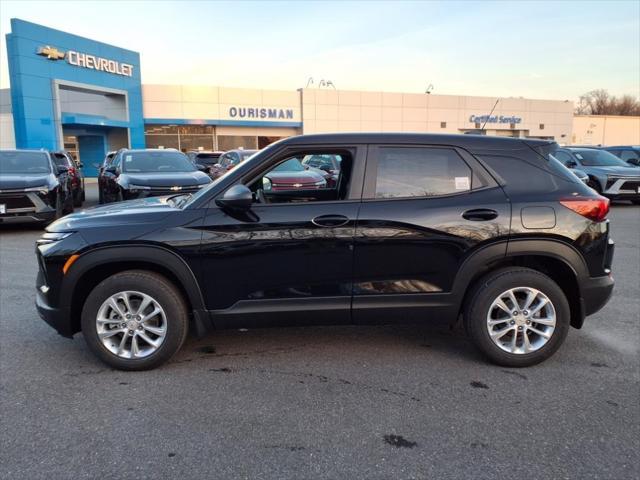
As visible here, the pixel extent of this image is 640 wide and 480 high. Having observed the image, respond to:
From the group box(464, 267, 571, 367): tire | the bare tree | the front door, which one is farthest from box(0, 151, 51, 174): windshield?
the bare tree

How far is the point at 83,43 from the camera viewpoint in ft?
91.1

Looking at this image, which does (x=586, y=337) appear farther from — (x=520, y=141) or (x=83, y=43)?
(x=83, y=43)

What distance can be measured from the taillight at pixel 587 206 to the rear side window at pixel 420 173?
0.74m

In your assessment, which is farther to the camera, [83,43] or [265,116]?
[265,116]

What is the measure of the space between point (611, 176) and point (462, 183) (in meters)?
12.6

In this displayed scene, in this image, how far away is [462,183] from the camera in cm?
376

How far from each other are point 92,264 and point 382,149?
2291 mm

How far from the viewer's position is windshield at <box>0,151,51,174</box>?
35.1ft

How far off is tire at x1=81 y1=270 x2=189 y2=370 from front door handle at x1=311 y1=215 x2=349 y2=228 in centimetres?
117

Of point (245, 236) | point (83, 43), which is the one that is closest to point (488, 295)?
point (245, 236)

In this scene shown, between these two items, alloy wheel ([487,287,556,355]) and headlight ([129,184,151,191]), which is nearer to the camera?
alloy wheel ([487,287,556,355])

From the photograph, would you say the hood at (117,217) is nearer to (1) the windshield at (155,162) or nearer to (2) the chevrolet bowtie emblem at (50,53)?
(1) the windshield at (155,162)

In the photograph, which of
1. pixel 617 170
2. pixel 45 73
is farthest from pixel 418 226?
pixel 45 73

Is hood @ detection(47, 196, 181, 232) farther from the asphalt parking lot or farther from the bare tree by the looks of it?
the bare tree
